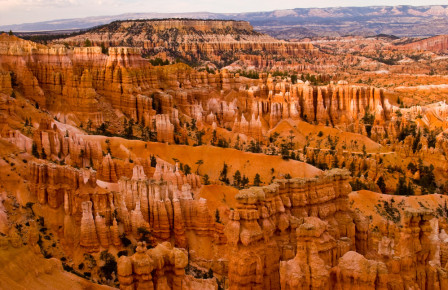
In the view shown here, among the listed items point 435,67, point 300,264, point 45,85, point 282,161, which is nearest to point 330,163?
point 282,161

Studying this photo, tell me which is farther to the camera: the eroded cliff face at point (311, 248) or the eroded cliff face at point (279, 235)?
the eroded cliff face at point (279, 235)

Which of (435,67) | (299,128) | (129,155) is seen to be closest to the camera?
(129,155)

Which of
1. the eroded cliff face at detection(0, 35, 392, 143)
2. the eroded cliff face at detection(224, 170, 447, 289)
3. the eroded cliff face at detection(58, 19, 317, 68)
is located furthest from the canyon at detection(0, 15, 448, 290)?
the eroded cliff face at detection(58, 19, 317, 68)

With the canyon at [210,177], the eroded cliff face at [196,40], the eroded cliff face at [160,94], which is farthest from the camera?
the eroded cliff face at [196,40]

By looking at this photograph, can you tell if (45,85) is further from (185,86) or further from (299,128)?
(299,128)


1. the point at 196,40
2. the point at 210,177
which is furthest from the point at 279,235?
the point at 196,40

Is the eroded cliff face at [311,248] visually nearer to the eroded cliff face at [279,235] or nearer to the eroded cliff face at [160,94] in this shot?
the eroded cliff face at [279,235]

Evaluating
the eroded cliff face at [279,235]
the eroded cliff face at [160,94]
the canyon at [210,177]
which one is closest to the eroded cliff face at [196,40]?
A: the canyon at [210,177]

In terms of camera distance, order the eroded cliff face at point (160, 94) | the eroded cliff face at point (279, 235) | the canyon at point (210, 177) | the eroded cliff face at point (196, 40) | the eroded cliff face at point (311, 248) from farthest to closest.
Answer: the eroded cliff face at point (196, 40)
the eroded cliff face at point (160, 94)
the canyon at point (210, 177)
the eroded cliff face at point (279, 235)
the eroded cliff face at point (311, 248)

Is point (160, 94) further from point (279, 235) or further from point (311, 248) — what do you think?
point (311, 248)
